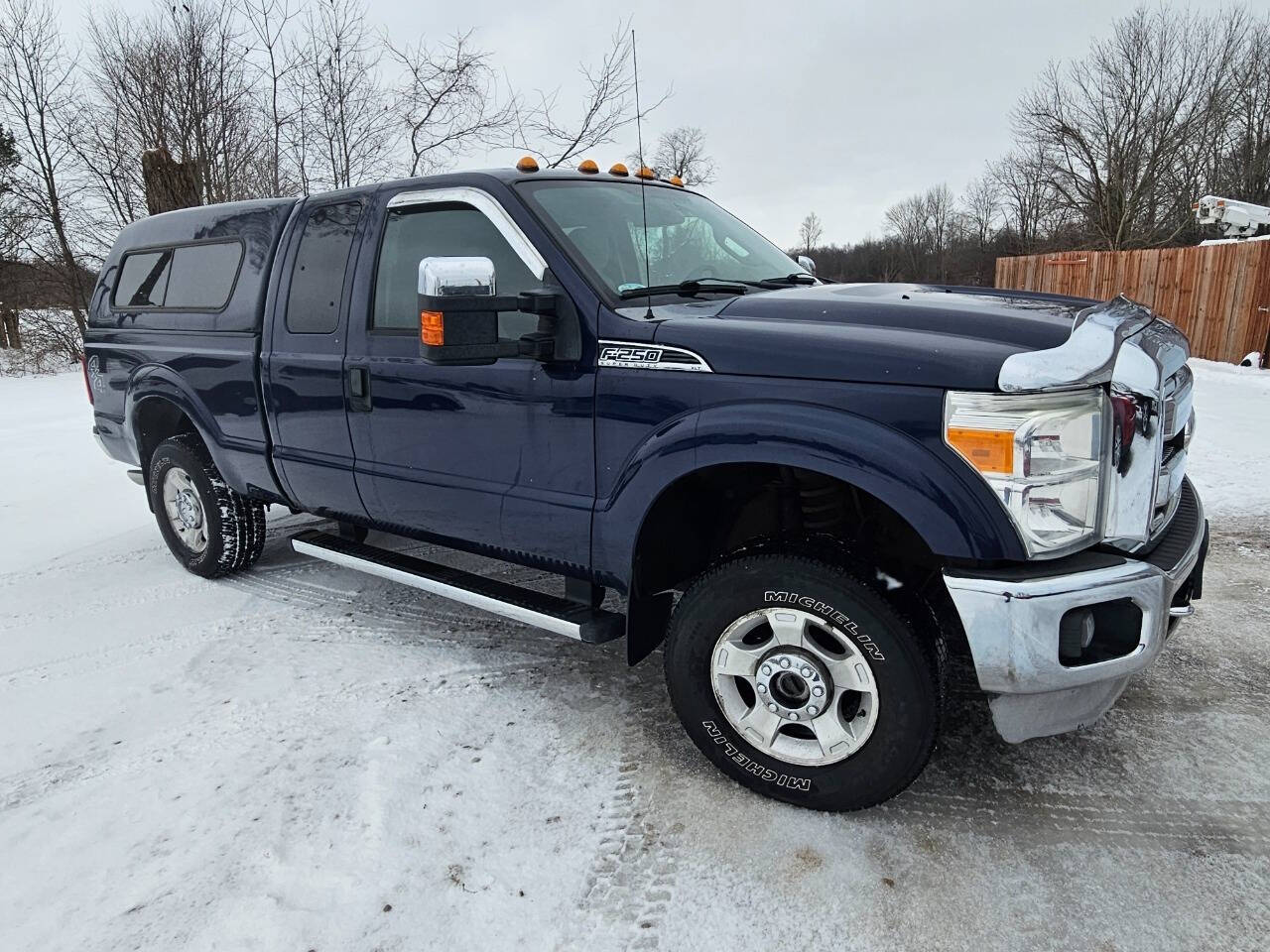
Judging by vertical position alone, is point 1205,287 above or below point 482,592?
above

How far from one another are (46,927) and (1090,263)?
22634 millimetres

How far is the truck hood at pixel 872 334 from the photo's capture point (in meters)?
2.13

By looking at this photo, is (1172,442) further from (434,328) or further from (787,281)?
(434,328)

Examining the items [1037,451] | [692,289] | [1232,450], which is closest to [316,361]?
[692,289]

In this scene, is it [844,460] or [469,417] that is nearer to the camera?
[844,460]

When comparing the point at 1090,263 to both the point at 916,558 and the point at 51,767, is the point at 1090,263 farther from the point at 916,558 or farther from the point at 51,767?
the point at 51,767

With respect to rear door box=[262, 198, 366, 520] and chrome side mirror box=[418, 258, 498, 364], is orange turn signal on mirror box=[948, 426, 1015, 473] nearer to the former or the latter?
chrome side mirror box=[418, 258, 498, 364]

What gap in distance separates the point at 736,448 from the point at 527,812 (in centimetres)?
130

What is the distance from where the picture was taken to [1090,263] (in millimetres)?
19734

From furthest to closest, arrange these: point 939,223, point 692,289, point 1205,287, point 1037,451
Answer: point 939,223, point 1205,287, point 692,289, point 1037,451

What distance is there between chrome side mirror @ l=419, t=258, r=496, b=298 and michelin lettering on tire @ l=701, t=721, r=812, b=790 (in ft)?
5.10

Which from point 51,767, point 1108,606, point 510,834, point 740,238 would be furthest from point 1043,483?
A: point 51,767

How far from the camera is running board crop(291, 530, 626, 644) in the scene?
2.93 meters

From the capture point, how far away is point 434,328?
2414mm
